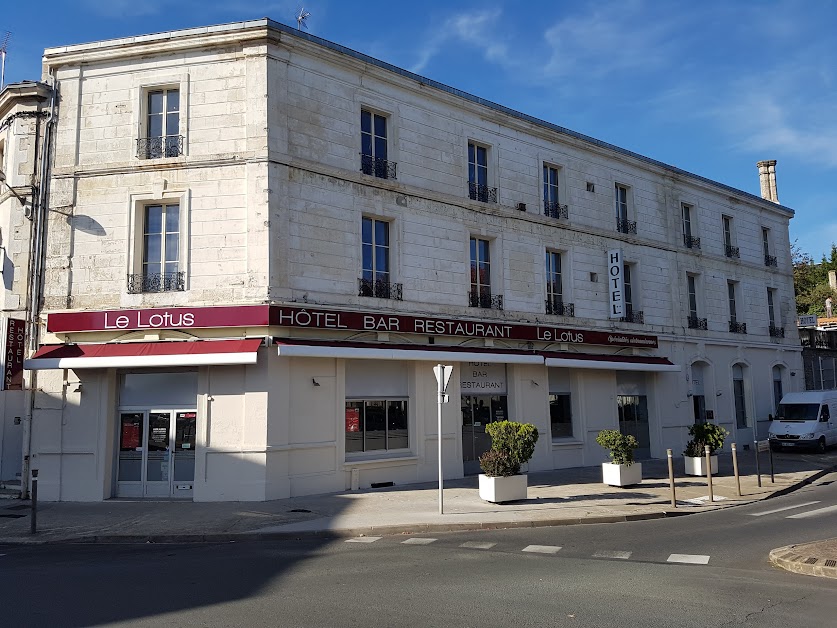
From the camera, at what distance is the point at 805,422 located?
1001 inches

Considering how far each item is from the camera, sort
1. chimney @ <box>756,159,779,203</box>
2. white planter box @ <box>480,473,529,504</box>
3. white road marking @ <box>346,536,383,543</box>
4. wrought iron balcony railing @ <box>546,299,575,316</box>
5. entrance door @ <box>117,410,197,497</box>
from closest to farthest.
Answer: white road marking @ <box>346,536,383,543</box> < white planter box @ <box>480,473,529,504</box> < entrance door @ <box>117,410,197,497</box> < wrought iron balcony railing @ <box>546,299,575,316</box> < chimney @ <box>756,159,779,203</box>

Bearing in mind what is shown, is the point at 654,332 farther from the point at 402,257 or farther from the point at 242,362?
the point at 242,362

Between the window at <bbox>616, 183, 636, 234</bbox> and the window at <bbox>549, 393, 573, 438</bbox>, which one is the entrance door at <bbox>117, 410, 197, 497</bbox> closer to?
the window at <bbox>549, 393, 573, 438</bbox>

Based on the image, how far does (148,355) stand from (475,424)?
8.89m

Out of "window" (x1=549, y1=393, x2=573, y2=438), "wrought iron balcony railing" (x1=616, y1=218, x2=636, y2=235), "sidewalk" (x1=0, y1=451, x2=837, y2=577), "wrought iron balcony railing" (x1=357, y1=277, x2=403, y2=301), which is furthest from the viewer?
Result: "wrought iron balcony railing" (x1=616, y1=218, x2=636, y2=235)

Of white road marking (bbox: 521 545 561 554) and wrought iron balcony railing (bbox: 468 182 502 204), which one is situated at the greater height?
wrought iron balcony railing (bbox: 468 182 502 204)

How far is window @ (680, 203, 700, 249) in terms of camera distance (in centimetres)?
2630

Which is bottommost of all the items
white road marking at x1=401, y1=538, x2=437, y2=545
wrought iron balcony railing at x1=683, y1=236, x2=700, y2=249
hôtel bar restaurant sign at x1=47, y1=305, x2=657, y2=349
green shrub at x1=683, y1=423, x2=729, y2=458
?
white road marking at x1=401, y1=538, x2=437, y2=545

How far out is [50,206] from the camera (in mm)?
15977

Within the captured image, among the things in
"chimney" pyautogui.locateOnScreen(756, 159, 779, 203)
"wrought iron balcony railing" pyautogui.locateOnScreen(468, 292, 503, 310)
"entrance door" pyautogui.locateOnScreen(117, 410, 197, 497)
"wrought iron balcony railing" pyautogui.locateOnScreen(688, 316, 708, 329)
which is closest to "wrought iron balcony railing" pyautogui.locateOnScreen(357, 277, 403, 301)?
"wrought iron balcony railing" pyautogui.locateOnScreen(468, 292, 503, 310)

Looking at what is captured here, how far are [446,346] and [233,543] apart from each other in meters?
Answer: 8.52

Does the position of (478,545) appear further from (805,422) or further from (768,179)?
(768,179)

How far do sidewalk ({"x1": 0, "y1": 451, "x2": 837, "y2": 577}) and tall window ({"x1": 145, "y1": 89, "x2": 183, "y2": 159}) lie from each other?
8081 mm

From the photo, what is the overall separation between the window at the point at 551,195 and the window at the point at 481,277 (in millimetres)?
2884
